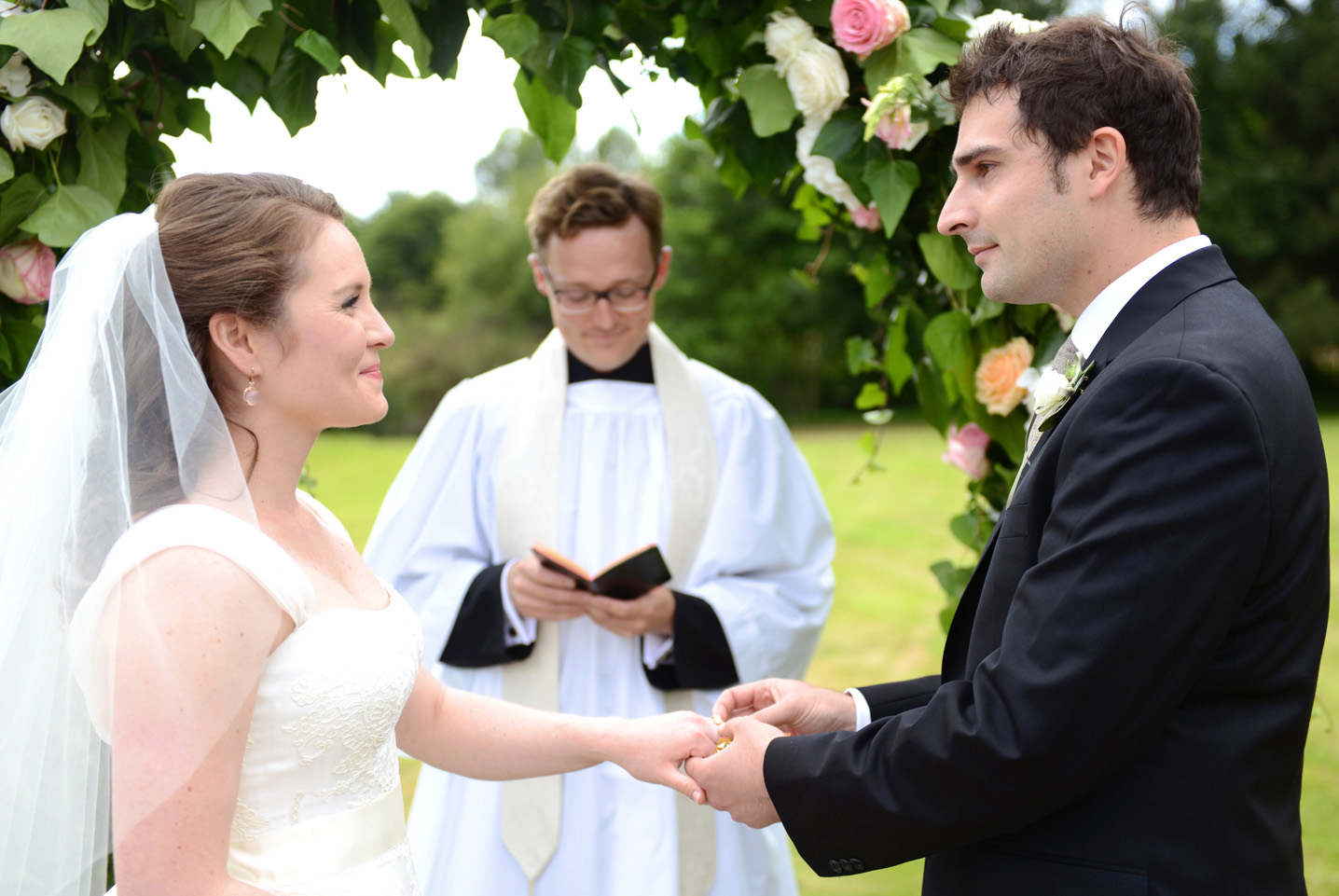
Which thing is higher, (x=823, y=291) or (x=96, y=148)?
(x=96, y=148)

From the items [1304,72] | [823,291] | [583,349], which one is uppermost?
[1304,72]

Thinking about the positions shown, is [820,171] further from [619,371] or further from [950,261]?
[619,371]

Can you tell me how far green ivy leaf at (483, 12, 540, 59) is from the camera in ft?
8.07

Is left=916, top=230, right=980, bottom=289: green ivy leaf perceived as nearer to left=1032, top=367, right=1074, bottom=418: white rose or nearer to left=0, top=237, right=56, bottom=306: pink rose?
left=1032, top=367, right=1074, bottom=418: white rose

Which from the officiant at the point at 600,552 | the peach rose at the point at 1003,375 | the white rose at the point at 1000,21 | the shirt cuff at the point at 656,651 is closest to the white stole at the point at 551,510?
the officiant at the point at 600,552

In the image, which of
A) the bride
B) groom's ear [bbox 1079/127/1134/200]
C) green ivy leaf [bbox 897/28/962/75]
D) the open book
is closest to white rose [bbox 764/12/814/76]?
green ivy leaf [bbox 897/28/962/75]

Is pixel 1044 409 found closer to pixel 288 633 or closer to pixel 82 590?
pixel 288 633

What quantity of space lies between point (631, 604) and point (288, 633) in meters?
1.38

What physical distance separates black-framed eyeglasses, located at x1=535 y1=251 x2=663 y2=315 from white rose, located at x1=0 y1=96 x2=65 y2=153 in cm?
152

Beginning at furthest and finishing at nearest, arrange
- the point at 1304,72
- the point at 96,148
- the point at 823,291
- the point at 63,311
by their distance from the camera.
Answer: the point at 823,291
the point at 1304,72
the point at 96,148
the point at 63,311

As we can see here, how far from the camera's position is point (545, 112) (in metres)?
2.84

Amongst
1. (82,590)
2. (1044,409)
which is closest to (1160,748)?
(1044,409)

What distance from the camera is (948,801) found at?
6.04 feet

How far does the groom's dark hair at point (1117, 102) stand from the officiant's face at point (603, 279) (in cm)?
163
